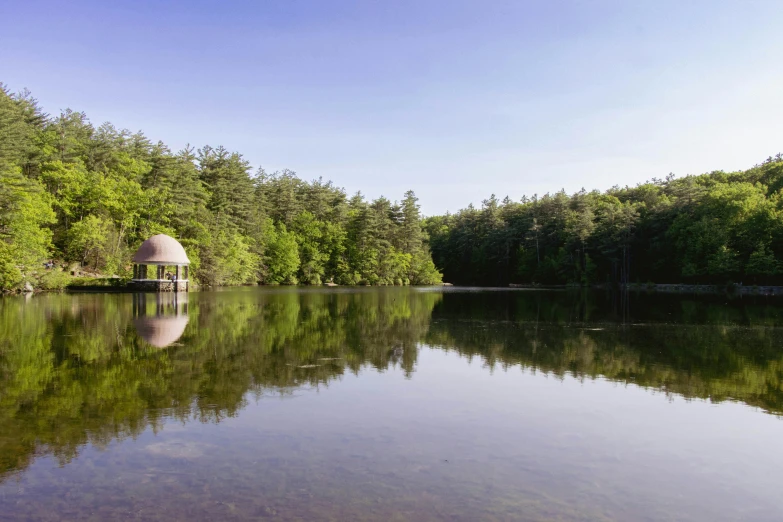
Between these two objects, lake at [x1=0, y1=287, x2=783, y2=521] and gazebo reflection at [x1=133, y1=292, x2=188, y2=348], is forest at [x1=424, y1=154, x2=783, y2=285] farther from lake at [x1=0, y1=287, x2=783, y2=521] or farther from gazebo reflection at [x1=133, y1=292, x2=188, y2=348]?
gazebo reflection at [x1=133, y1=292, x2=188, y2=348]

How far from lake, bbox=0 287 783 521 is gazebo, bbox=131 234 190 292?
25656mm

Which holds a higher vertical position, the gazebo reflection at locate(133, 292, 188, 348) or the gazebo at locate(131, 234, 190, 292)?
the gazebo at locate(131, 234, 190, 292)

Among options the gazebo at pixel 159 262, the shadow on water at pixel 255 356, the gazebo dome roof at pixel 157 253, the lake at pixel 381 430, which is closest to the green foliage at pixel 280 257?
the gazebo at pixel 159 262

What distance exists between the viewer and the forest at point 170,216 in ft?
122

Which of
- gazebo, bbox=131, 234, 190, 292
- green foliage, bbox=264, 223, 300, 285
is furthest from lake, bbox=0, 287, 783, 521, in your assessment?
green foliage, bbox=264, 223, 300, 285

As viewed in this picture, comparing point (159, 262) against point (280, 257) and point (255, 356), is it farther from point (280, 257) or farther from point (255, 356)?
point (255, 356)

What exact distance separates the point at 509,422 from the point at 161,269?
4189 centimetres

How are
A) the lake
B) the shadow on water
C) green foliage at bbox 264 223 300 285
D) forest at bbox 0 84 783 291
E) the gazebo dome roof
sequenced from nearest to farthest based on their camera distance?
the lake → the shadow on water → the gazebo dome roof → forest at bbox 0 84 783 291 → green foliage at bbox 264 223 300 285

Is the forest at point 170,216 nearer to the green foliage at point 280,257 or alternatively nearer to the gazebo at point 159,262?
the green foliage at point 280,257

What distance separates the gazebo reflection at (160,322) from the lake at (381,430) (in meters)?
0.34

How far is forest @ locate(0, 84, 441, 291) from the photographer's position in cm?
3722

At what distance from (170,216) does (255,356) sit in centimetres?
4343

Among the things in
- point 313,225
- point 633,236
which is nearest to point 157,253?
point 313,225

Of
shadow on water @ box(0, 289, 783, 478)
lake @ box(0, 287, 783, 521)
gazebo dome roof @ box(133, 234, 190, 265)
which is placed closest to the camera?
lake @ box(0, 287, 783, 521)
